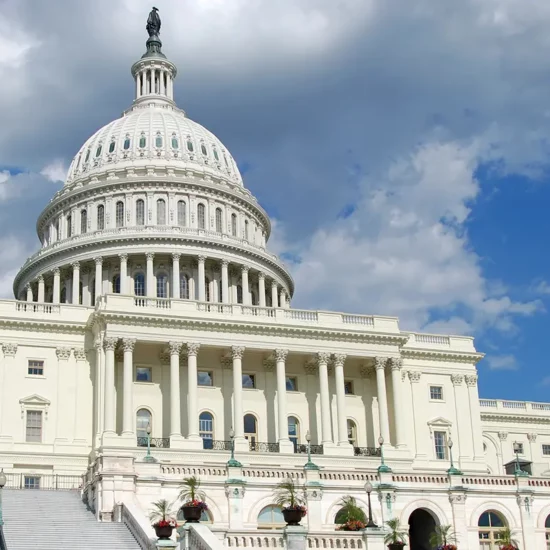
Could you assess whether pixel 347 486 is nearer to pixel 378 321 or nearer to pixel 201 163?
pixel 378 321

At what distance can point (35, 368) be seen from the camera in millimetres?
78062

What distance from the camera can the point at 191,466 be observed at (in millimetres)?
50688

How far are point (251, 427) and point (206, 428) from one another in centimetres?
368

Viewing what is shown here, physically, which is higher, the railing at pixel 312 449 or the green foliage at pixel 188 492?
the railing at pixel 312 449

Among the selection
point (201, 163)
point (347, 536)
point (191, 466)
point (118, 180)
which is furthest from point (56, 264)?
point (347, 536)

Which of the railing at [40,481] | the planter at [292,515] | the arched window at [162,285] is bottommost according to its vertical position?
the planter at [292,515]

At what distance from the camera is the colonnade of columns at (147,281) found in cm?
10169

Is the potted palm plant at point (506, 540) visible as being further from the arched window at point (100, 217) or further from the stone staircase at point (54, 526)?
the arched window at point (100, 217)

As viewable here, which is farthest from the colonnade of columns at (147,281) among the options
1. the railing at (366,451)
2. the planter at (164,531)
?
the planter at (164,531)

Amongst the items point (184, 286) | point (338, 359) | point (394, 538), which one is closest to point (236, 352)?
point (338, 359)

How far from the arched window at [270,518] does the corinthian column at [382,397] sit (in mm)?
31604

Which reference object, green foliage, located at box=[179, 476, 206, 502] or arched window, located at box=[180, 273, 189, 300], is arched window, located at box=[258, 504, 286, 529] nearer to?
green foliage, located at box=[179, 476, 206, 502]

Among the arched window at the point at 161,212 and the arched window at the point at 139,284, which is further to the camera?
A: the arched window at the point at 161,212

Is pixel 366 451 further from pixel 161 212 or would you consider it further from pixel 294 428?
pixel 161 212
